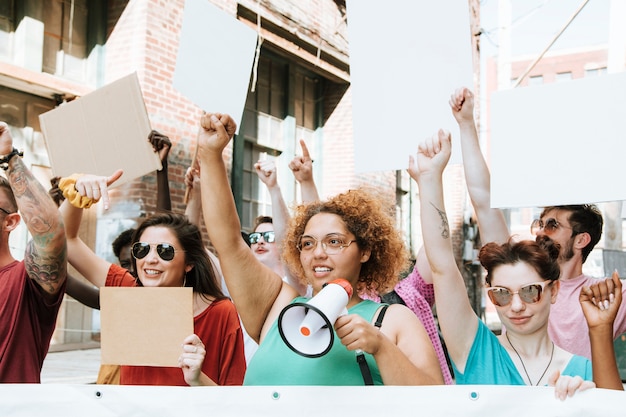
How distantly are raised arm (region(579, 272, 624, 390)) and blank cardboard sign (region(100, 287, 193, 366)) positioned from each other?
1157mm

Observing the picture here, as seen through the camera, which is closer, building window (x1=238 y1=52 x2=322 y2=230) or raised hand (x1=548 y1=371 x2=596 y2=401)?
raised hand (x1=548 y1=371 x2=596 y2=401)

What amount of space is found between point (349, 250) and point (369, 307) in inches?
7.9

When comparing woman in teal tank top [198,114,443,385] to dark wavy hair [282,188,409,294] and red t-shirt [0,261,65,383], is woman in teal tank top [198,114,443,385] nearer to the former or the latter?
dark wavy hair [282,188,409,294]

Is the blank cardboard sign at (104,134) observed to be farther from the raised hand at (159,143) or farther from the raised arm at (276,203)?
the raised arm at (276,203)

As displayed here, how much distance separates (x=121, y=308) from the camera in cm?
216

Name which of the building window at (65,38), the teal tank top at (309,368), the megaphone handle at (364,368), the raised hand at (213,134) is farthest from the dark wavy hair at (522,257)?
the building window at (65,38)

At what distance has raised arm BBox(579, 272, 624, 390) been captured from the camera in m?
1.98

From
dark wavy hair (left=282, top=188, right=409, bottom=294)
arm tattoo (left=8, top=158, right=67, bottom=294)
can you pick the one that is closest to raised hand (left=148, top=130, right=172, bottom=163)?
arm tattoo (left=8, top=158, right=67, bottom=294)

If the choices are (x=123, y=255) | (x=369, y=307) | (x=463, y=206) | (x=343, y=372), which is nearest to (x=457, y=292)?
(x=369, y=307)

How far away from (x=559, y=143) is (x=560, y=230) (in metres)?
0.77

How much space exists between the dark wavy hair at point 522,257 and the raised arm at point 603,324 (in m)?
0.23

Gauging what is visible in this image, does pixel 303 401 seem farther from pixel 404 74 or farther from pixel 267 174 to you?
pixel 267 174

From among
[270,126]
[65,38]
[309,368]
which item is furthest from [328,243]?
[270,126]

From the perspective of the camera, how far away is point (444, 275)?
2.16 m
